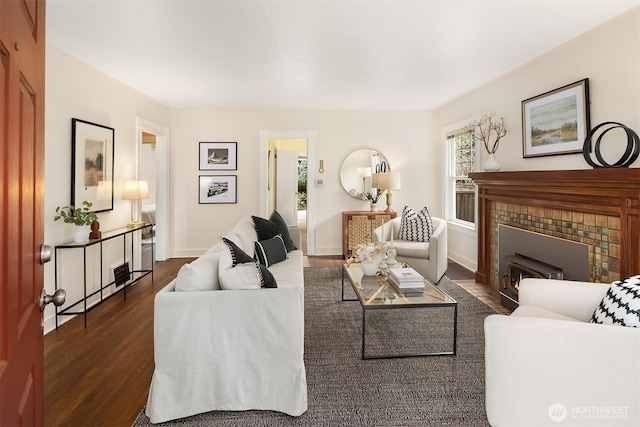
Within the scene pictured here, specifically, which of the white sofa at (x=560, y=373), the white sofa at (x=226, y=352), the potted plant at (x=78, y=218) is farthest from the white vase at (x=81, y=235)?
the white sofa at (x=560, y=373)

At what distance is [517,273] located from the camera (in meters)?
3.40

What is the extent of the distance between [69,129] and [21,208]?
3061mm

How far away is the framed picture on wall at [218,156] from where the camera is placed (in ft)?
19.0

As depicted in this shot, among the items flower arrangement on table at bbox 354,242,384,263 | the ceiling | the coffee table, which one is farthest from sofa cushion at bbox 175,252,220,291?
the ceiling

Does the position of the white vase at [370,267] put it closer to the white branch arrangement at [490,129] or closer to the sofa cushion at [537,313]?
the sofa cushion at [537,313]

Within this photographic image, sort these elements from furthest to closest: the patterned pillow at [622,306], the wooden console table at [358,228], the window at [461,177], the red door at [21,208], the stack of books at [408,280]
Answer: the wooden console table at [358,228] < the window at [461,177] < the stack of books at [408,280] < the patterned pillow at [622,306] < the red door at [21,208]

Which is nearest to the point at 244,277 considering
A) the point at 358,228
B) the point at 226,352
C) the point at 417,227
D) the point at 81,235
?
the point at 226,352

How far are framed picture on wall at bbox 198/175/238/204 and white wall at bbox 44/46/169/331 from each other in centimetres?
147

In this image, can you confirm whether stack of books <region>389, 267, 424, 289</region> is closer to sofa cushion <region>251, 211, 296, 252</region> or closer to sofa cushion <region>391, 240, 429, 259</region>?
sofa cushion <region>391, 240, 429, 259</region>

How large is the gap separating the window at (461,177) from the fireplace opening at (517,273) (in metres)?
1.54

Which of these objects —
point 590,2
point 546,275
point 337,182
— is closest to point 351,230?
point 337,182

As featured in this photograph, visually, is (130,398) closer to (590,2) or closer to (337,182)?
(590,2)

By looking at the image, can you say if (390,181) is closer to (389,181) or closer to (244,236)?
(389,181)

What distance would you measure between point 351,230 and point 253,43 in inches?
132
